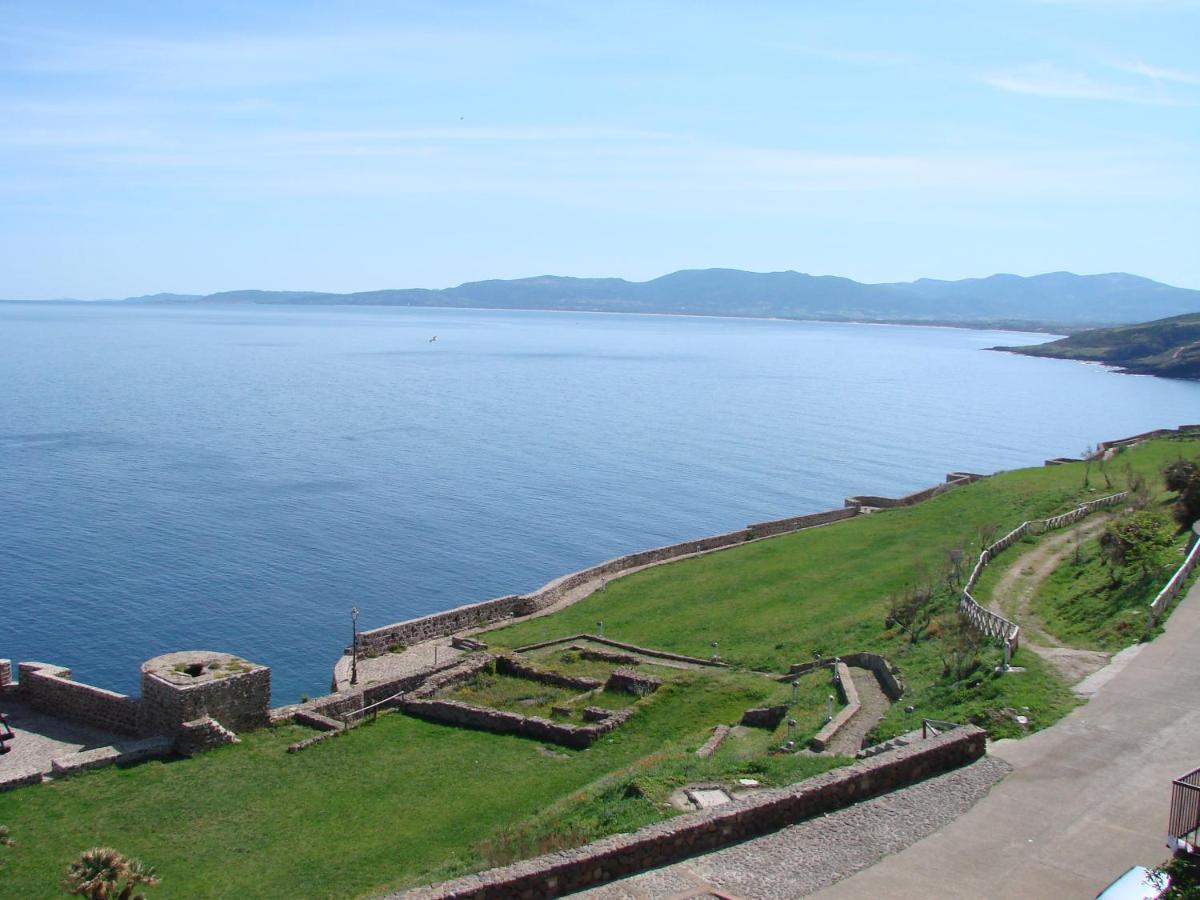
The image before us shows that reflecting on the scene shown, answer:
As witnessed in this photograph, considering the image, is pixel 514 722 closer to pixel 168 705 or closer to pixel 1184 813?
pixel 168 705

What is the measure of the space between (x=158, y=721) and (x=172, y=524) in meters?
38.3

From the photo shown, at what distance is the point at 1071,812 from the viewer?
14.0 m

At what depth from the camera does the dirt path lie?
20.7 m

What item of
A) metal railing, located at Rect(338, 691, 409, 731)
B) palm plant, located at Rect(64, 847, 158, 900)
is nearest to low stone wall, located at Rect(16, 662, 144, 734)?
metal railing, located at Rect(338, 691, 409, 731)

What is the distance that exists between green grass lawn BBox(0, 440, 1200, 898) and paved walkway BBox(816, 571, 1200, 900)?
40.6 inches

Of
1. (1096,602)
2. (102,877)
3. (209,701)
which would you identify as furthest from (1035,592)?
(102,877)

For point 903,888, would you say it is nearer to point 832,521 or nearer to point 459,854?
point 459,854

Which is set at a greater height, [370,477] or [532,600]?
[532,600]

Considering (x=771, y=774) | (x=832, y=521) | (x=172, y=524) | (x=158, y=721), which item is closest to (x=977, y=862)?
(x=771, y=774)

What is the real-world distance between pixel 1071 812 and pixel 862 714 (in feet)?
23.7

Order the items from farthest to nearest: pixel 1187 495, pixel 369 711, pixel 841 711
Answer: pixel 1187 495, pixel 369 711, pixel 841 711

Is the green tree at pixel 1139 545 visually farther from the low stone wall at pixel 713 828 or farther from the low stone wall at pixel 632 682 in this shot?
the low stone wall at pixel 713 828

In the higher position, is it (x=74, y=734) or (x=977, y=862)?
(x=977, y=862)

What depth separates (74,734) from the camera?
2564 centimetres
